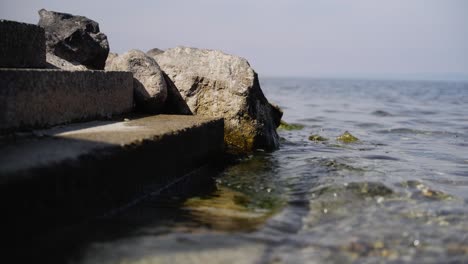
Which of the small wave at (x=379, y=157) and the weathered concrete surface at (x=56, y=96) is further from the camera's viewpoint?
the small wave at (x=379, y=157)

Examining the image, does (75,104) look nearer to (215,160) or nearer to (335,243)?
(215,160)

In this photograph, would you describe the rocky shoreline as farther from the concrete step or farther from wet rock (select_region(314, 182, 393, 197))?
wet rock (select_region(314, 182, 393, 197))

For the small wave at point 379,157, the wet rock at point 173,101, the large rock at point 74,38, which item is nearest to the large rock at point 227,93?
the wet rock at point 173,101

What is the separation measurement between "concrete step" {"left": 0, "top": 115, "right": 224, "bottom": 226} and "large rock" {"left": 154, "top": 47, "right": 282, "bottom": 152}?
166 cm

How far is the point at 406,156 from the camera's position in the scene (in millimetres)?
7629

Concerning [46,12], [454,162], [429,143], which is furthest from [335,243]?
[429,143]

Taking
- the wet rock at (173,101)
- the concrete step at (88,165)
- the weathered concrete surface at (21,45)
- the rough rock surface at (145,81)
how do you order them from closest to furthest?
the concrete step at (88,165) → the weathered concrete surface at (21,45) → the rough rock surface at (145,81) → the wet rock at (173,101)

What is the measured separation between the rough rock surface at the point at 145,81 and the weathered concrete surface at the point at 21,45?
1461 mm

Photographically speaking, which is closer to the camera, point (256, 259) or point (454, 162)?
point (256, 259)

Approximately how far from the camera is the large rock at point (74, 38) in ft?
20.0

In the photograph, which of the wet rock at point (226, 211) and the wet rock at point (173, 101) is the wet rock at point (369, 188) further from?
the wet rock at point (173, 101)

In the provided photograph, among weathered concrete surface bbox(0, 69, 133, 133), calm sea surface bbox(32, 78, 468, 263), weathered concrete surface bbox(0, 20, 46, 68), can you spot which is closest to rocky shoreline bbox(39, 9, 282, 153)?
weathered concrete surface bbox(0, 69, 133, 133)

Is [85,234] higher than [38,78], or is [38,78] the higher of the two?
[38,78]

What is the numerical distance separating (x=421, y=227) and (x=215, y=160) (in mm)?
2978
